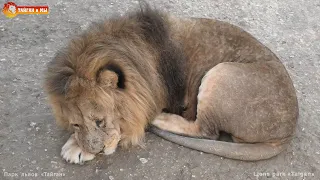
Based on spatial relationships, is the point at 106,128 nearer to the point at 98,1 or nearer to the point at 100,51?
the point at 100,51

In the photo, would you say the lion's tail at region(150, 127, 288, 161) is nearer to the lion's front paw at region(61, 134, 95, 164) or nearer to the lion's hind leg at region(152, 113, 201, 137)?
the lion's hind leg at region(152, 113, 201, 137)

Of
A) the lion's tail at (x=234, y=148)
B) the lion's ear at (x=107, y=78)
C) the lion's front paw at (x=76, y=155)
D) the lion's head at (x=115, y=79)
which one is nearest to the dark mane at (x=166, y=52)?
the lion's head at (x=115, y=79)

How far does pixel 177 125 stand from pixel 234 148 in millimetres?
483

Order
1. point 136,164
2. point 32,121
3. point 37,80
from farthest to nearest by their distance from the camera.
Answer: point 37,80 < point 32,121 < point 136,164

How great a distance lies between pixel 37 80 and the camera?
413 cm

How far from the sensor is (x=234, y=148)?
11.3 ft

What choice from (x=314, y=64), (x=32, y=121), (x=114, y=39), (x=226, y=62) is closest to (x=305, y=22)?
(x=314, y=64)

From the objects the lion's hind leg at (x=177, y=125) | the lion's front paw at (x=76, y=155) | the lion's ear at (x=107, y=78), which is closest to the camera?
the lion's ear at (x=107, y=78)

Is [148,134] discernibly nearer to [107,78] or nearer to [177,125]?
[177,125]

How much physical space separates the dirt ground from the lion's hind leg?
0.41 feet

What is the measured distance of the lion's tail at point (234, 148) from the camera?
3.45 meters

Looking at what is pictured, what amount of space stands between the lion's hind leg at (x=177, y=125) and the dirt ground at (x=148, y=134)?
0.41 ft

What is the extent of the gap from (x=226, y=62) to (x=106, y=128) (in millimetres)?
1078

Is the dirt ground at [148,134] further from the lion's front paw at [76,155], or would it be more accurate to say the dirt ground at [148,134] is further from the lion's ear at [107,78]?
the lion's ear at [107,78]
